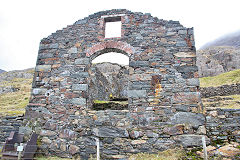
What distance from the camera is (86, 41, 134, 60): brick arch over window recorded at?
5877 mm

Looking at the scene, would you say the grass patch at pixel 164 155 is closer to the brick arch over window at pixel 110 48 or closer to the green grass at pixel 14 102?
the brick arch over window at pixel 110 48

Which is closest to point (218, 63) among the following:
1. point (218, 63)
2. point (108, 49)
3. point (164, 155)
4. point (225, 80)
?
point (218, 63)

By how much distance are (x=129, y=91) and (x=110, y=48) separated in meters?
1.70

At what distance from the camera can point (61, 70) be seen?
20.1 feet

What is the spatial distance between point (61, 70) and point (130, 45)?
104 inches

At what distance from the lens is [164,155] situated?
15.4 feet

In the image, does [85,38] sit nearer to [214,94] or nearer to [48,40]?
[48,40]

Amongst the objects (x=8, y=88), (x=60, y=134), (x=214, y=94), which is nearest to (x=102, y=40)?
(x=60, y=134)

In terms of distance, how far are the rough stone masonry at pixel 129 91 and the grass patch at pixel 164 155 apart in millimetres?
155

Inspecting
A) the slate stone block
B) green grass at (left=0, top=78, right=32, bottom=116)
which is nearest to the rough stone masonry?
the slate stone block

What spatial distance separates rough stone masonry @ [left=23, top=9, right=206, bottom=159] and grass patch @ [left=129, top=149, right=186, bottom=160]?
155 mm

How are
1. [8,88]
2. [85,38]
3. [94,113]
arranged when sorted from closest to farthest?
1. [94,113]
2. [85,38]
3. [8,88]

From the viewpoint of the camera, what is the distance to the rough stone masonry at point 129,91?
4992mm

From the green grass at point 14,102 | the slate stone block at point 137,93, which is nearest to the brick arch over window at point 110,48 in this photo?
the slate stone block at point 137,93
